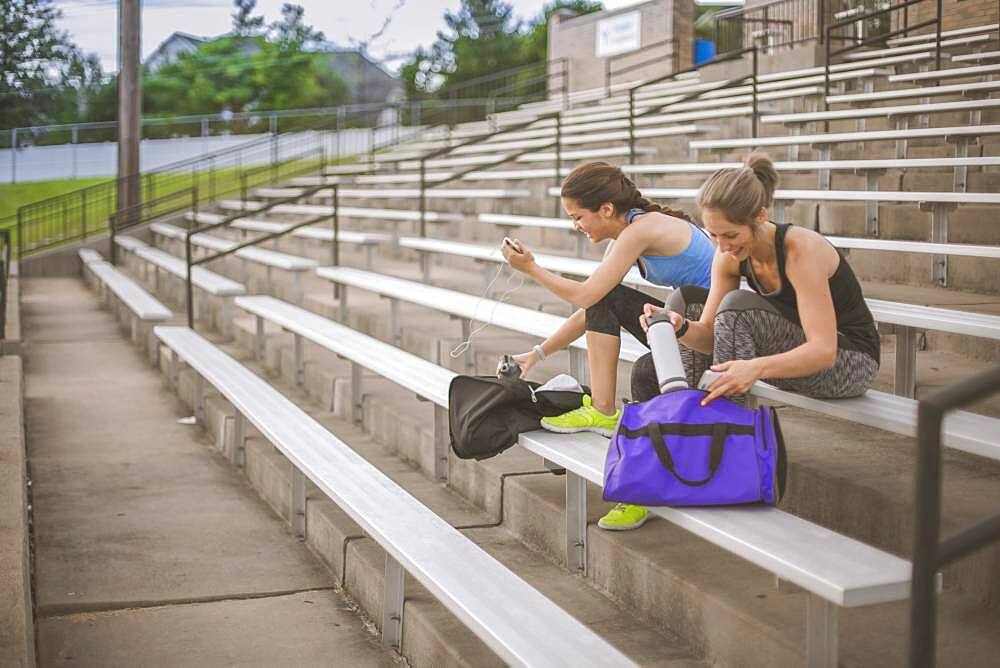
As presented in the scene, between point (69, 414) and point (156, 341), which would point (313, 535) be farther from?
point (156, 341)

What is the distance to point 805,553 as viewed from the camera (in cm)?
227

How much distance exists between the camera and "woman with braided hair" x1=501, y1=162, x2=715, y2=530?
3420mm

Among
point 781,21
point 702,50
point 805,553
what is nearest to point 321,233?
point 781,21

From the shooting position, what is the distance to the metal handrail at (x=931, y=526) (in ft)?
5.18

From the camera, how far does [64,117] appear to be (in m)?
31.3

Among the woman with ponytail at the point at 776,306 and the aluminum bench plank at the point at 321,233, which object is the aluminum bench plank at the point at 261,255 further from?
the woman with ponytail at the point at 776,306

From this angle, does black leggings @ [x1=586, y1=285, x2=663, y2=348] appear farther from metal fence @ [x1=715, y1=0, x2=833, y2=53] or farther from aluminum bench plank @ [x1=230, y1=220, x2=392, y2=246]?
metal fence @ [x1=715, y1=0, x2=833, y2=53]

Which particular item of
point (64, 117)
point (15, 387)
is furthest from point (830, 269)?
point (64, 117)

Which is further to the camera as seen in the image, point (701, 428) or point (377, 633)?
point (377, 633)

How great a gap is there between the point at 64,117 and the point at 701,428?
3165cm

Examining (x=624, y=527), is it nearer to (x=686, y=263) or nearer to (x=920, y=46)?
(x=686, y=263)

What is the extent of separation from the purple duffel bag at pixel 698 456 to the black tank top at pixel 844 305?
16.2 inches

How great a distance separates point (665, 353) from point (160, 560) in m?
2.21

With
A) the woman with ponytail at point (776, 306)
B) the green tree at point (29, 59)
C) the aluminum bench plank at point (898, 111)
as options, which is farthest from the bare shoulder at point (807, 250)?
the green tree at point (29, 59)
